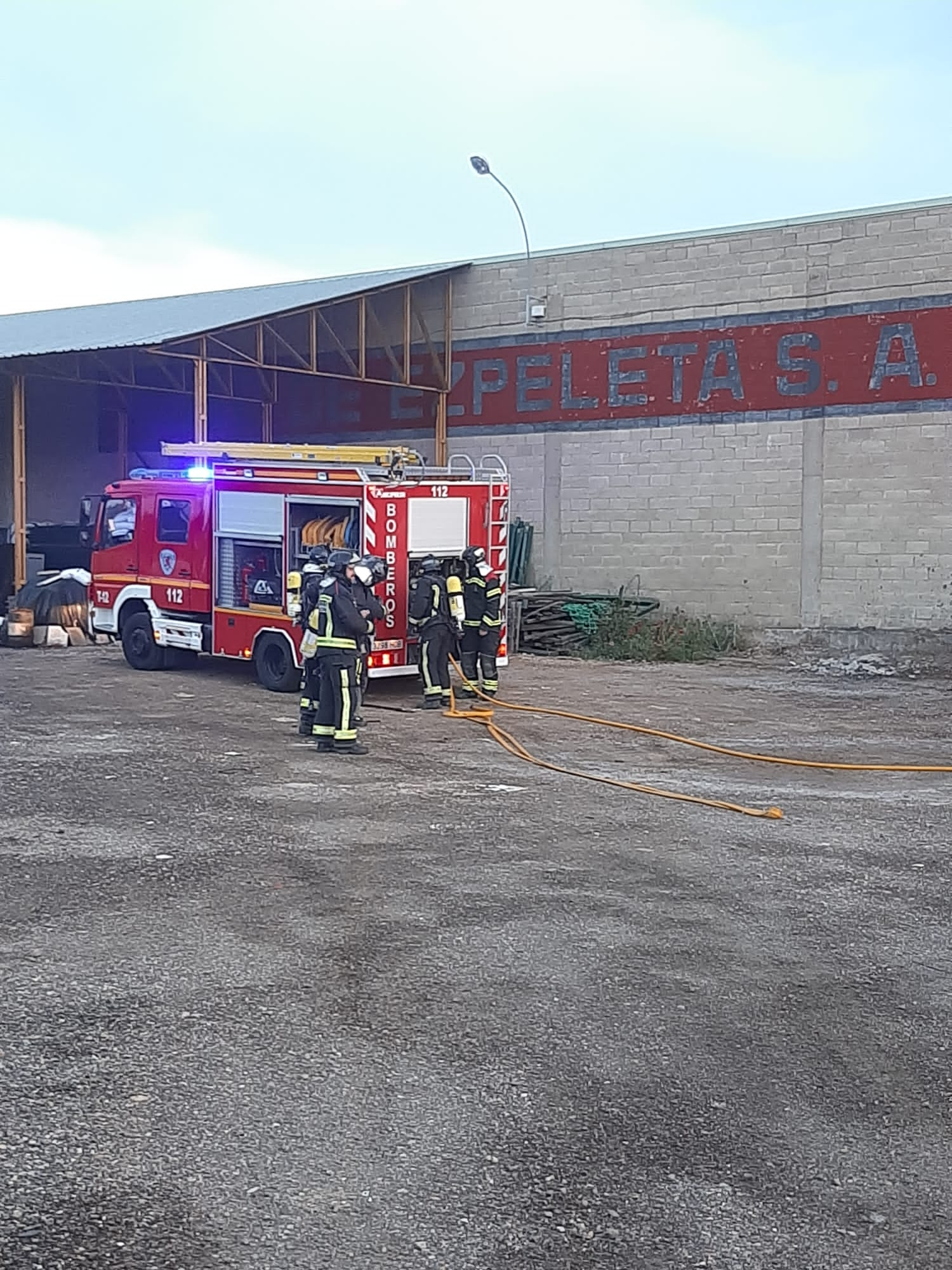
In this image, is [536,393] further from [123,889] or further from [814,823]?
[123,889]

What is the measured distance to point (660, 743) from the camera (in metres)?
12.8

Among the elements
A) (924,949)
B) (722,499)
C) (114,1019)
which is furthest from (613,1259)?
(722,499)

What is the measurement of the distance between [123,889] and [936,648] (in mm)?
14548

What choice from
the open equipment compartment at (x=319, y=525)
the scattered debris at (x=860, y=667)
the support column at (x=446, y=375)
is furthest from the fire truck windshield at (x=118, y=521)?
the scattered debris at (x=860, y=667)

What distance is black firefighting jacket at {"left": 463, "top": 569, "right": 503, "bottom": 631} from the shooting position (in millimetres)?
14984

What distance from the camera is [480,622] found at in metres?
15.1

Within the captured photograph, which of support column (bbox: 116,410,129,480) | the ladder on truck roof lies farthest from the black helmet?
support column (bbox: 116,410,129,480)

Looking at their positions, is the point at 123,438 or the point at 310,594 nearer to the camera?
the point at 310,594

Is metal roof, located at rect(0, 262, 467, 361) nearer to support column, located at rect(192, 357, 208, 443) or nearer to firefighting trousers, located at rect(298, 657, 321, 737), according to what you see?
support column, located at rect(192, 357, 208, 443)

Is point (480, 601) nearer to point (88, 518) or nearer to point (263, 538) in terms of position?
point (263, 538)

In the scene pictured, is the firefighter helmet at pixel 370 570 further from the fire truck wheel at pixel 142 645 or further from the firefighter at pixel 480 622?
the fire truck wheel at pixel 142 645

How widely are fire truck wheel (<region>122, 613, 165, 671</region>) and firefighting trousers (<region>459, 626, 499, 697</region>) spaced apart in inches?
171

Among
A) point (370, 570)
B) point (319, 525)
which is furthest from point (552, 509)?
point (370, 570)

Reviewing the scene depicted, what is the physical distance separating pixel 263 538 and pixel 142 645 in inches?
120
